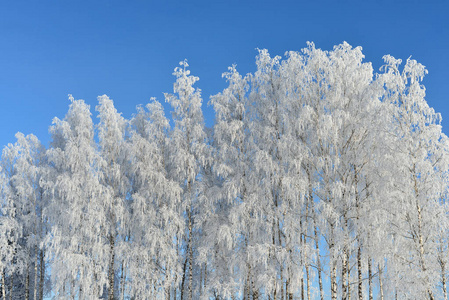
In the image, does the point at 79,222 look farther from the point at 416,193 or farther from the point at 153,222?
the point at 416,193

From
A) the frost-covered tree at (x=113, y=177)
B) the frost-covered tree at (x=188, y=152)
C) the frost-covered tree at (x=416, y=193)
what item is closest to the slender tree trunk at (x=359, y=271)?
the frost-covered tree at (x=416, y=193)

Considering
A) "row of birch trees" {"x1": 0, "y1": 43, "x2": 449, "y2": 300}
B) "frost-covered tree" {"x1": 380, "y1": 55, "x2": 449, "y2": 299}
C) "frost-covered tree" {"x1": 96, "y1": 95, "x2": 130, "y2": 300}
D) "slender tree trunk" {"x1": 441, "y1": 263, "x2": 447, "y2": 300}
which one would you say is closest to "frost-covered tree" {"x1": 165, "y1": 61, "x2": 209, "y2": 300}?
"row of birch trees" {"x1": 0, "y1": 43, "x2": 449, "y2": 300}

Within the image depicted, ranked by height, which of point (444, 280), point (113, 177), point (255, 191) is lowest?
point (444, 280)

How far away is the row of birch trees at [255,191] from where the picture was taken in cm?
1380

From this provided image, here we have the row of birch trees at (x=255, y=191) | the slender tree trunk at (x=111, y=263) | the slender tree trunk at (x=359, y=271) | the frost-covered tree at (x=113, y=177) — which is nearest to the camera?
the row of birch trees at (x=255, y=191)

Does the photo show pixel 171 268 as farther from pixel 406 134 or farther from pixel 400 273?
pixel 406 134

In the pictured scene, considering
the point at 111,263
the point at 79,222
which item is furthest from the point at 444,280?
the point at 79,222

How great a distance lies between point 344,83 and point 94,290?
1538cm

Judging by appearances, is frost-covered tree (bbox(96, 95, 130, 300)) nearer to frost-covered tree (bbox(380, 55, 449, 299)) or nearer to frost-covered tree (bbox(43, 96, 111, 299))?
frost-covered tree (bbox(43, 96, 111, 299))

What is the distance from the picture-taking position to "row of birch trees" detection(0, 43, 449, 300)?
1380 cm

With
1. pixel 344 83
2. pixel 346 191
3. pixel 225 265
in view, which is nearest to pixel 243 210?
pixel 225 265

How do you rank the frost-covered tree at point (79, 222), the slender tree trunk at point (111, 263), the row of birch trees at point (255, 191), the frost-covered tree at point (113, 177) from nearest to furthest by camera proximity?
the row of birch trees at point (255, 191)
the frost-covered tree at point (79, 222)
the slender tree trunk at point (111, 263)
the frost-covered tree at point (113, 177)

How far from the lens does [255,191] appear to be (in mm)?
18359

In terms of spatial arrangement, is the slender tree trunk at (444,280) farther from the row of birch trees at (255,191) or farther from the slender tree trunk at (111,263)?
the slender tree trunk at (111,263)
